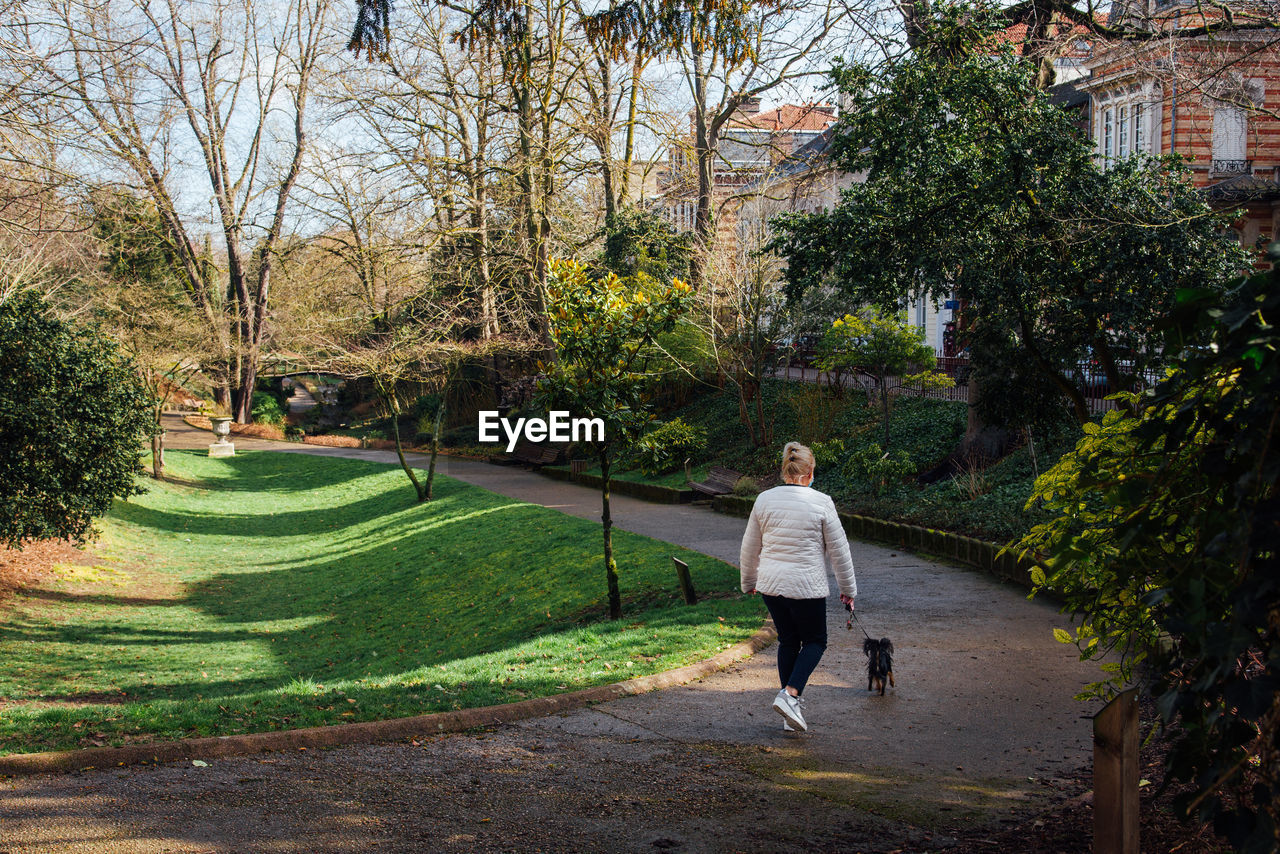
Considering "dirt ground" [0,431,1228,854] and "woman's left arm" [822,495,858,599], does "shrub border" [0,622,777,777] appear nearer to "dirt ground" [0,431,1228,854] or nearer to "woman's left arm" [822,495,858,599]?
"dirt ground" [0,431,1228,854]

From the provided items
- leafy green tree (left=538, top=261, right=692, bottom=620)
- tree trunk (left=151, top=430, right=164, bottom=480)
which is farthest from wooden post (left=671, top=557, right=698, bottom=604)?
tree trunk (left=151, top=430, right=164, bottom=480)

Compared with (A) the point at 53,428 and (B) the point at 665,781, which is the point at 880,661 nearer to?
(B) the point at 665,781

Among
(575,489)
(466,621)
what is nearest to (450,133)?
(575,489)

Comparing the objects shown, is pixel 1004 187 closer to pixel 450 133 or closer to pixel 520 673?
pixel 520 673

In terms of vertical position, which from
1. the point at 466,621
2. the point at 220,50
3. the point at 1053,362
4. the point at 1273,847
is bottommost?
the point at 466,621

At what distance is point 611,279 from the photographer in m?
11.0

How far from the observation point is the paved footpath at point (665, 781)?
453cm

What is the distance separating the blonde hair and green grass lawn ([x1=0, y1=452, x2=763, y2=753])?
245 cm

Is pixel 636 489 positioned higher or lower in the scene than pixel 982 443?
lower

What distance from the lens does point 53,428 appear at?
14969 millimetres

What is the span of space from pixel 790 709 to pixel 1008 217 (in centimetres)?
697

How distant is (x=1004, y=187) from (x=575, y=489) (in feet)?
53.3

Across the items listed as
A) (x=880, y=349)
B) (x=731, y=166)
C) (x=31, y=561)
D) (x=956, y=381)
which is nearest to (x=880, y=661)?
(x=956, y=381)

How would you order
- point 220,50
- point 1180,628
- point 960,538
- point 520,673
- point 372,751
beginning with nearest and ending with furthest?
point 1180,628 → point 372,751 → point 520,673 → point 960,538 → point 220,50
